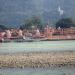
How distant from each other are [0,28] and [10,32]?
1.07ft

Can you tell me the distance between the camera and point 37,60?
386 inches

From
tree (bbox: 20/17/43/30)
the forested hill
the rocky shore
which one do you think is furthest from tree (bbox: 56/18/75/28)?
the rocky shore

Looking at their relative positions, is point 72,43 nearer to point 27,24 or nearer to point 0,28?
point 27,24

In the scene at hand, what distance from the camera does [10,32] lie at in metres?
10.5

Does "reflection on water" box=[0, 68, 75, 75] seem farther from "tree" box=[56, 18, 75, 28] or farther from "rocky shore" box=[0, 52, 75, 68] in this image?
"tree" box=[56, 18, 75, 28]

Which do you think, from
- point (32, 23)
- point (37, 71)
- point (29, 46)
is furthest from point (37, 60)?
point (32, 23)

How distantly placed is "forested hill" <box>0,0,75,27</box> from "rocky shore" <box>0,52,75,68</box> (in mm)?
988

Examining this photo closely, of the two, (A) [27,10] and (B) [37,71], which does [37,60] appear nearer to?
(B) [37,71]

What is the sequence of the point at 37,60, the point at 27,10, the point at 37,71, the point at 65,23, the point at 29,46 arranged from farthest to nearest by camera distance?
the point at 65,23
the point at 27,10
the point at 29,46
the point at 37,60
the point at 37,71

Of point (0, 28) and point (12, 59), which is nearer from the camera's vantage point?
point (12, 59)

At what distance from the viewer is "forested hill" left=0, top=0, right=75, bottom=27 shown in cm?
1052

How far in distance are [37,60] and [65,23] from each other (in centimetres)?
162

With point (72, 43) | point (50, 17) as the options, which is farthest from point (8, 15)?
point (72, 43)

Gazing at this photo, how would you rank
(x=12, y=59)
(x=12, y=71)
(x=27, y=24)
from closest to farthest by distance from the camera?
1. (x=12, y=71)
2. (x=12, y=59)
3. (x=27, y=24)
